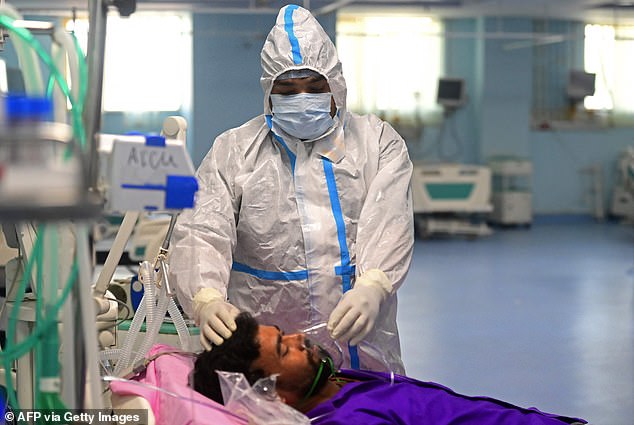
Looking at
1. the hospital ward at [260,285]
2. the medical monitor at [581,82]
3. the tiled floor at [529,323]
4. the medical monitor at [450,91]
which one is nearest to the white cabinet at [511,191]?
the medical monitor at [450,91]

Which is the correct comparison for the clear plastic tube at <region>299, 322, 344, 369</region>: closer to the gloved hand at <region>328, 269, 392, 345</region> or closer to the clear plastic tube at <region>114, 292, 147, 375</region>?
the gloved hand at <region>328, 269, 392, 345</region>

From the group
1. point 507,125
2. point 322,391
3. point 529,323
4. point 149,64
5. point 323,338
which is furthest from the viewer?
point 507,125

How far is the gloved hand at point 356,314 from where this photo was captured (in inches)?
71.3

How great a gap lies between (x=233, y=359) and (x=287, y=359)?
112 millimetres

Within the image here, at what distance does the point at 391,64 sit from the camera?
28.4 feet

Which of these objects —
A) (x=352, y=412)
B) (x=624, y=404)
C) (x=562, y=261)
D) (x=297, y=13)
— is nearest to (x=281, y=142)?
(x=297, y=13)

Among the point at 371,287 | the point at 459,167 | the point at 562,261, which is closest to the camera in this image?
the point at 371,287

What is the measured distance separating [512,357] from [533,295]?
1473 millimetres

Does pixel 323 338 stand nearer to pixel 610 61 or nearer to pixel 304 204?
pixel 304 204

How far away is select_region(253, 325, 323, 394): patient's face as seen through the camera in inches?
69.7

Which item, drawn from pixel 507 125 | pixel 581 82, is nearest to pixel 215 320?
pixel 507 125

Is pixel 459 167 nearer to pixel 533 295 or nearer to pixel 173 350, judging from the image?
pixel 533 295

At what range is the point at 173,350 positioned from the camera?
6.32ft

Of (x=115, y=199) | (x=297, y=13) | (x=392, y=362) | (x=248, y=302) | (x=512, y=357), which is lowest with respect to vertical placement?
(x=512, y=357)
